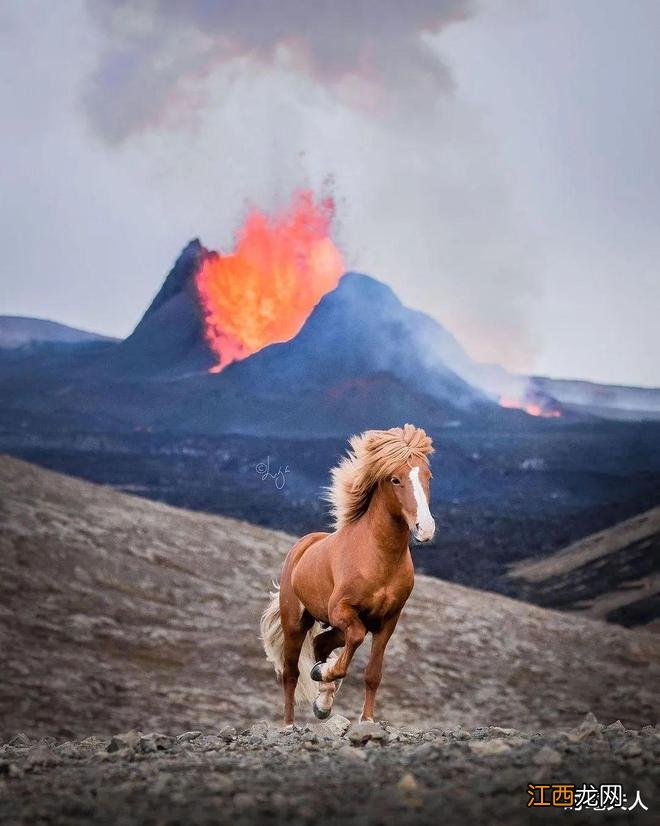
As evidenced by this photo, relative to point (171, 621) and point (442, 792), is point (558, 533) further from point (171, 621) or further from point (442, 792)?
point (442, 792)

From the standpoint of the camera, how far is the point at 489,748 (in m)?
4.88

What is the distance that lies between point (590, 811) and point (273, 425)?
31479 millimetres

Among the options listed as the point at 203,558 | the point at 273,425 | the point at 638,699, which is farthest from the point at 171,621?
the point at 273,425

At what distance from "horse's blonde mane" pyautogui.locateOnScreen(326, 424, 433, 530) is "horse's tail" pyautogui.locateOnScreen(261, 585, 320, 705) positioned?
3.13ft

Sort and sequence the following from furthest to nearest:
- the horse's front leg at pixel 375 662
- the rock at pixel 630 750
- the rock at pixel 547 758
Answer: the horse's front leg at pixel 375 662
the rock at pixel 630 750
the rock at pixel 547 758

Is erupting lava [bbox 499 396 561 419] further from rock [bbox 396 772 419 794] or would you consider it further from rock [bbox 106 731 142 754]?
rock [bbox 396 772 419 794]

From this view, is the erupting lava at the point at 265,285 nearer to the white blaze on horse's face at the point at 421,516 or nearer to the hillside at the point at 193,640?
the hillside at the point at 193,640

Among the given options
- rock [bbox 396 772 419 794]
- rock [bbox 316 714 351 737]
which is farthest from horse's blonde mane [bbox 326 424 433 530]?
rock [bbox 396 772 419 794]

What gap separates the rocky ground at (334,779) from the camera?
3.68 m

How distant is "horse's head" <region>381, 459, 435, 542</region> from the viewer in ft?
17.4

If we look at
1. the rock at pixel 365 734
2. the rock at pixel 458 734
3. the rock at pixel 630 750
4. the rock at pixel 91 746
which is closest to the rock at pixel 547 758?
the rock at pixel 630 750

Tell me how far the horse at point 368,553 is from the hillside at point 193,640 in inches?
314

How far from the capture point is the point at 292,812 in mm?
3729

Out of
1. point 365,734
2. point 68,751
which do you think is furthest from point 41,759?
point 365,734
